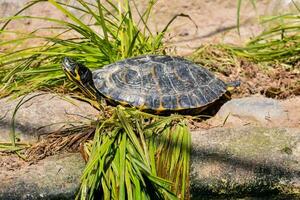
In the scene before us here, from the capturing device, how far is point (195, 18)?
591 centimetres

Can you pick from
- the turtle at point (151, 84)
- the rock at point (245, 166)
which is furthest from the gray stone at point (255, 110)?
the rock at point (245, 166)

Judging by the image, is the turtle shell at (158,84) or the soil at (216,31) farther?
the soil at (216,31)

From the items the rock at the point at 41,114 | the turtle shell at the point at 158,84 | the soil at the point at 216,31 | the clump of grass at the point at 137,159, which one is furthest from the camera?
the soil at the point at 216,31

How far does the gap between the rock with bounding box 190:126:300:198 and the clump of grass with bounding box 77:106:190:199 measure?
96mm

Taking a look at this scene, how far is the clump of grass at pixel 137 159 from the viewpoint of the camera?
10.9ft

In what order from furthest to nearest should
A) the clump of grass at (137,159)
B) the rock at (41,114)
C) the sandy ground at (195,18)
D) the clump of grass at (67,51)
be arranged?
the sandy ground at (195,18)
the clump of grass at (67,51)
the rock at (41,114)
the clump of grass at (137,159)

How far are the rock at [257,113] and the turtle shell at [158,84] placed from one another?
5.6 inches

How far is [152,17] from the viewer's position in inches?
231

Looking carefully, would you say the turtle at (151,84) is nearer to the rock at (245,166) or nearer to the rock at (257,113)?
the rock at (257,113)

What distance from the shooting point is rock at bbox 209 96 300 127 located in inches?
166

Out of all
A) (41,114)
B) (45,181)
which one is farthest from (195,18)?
(45,181)

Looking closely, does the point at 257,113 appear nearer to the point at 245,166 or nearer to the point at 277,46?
the point at 245,166

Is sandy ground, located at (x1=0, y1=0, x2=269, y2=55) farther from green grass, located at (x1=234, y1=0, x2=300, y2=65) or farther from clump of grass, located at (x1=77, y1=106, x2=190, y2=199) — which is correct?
clump of grass, located at (x1=77, y1=106, x2=190, y2=199)

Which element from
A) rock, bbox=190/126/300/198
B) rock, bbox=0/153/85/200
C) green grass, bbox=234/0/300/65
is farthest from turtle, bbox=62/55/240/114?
green grass, bbox=234/0/300/65
